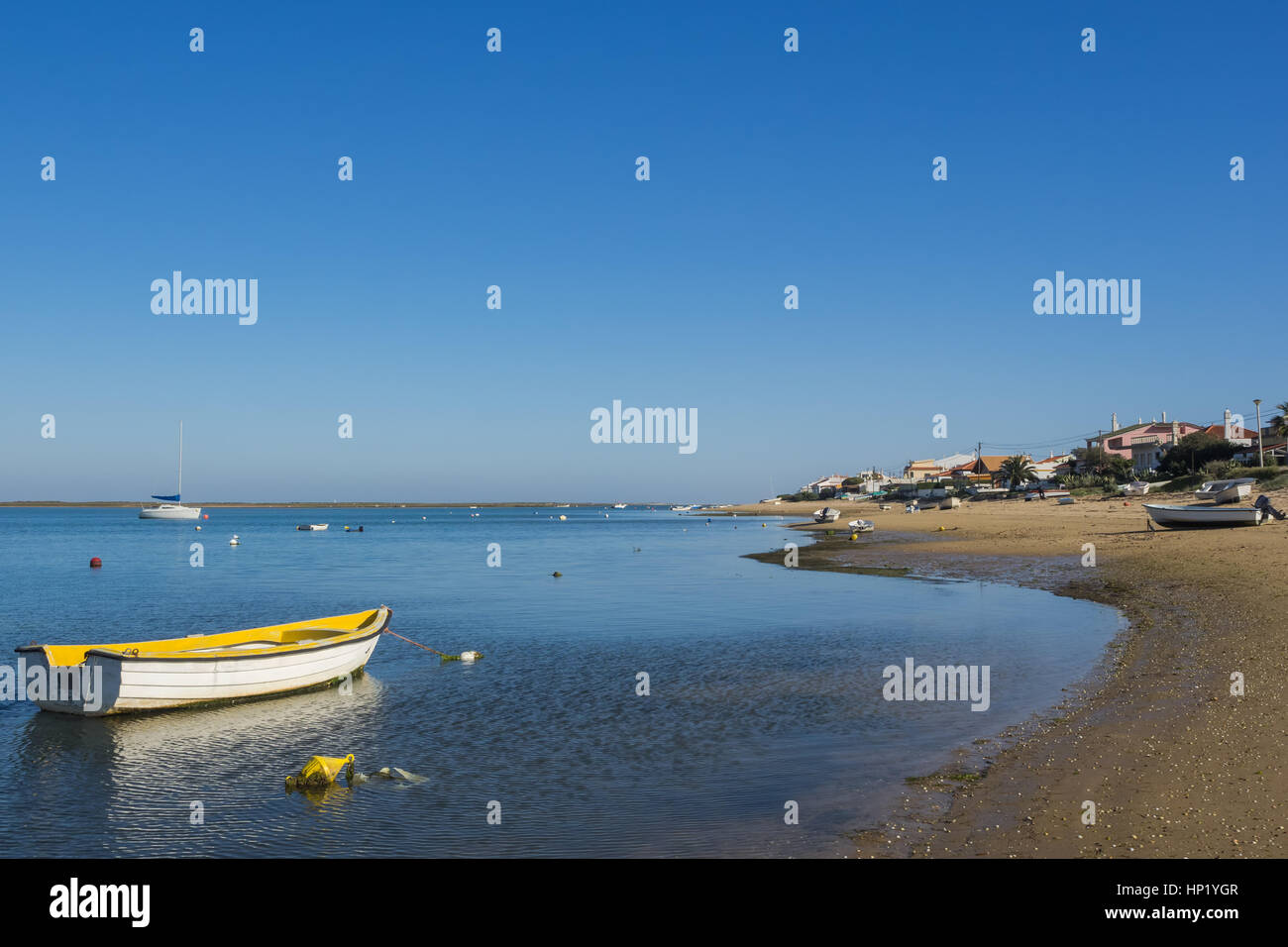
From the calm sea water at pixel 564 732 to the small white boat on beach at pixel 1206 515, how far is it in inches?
528

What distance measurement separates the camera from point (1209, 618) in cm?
2095

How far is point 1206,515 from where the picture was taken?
40062mm

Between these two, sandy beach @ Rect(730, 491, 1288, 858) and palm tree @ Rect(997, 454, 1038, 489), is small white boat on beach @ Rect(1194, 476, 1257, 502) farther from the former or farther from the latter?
palm tree @ Rect(997, 454, 1038, 489)

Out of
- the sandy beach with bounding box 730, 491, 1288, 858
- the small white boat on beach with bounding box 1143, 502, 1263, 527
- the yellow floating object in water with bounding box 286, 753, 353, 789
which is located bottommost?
the yellow floating object in water with bounding box 286, 753, 353, 789

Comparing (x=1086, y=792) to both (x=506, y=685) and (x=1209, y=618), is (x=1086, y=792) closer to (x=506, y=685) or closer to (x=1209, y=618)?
(x=506, y=685)

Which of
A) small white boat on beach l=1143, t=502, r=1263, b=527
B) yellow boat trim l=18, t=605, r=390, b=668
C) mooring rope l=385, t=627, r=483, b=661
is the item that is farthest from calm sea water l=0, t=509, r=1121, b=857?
small white boat on beach l=1143, t=502, r=1263, b=527

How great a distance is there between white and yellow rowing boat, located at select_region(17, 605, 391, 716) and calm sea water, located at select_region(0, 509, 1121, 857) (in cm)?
39

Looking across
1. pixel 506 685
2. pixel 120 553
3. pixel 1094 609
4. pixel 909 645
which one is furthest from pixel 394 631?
pixel 120 553

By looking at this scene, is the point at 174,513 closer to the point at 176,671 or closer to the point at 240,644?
the point at 240,644

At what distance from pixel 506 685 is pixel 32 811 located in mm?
9354

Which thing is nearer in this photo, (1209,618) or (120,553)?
(1209,618)

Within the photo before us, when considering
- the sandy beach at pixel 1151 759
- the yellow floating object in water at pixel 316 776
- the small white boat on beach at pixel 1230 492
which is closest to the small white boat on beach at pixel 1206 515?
the small white boat on beach at pixel 1230 492

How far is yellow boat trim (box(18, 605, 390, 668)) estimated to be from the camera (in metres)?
16.9

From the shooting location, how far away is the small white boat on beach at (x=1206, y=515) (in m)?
38.2
